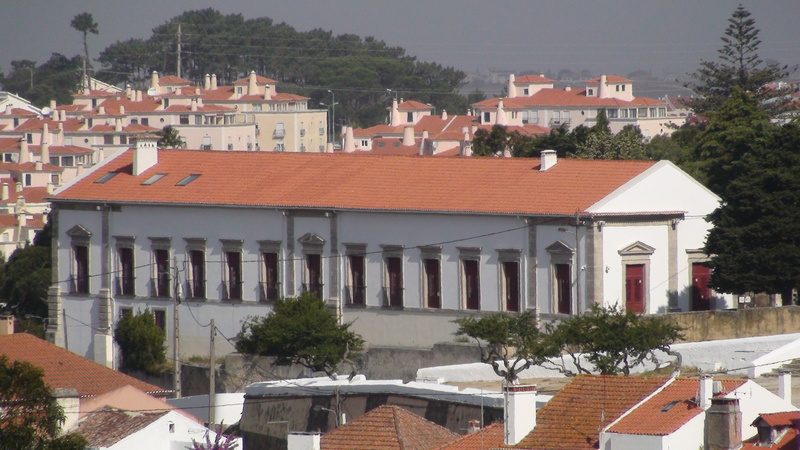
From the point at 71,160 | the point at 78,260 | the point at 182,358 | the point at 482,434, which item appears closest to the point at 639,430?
the point at 482,434

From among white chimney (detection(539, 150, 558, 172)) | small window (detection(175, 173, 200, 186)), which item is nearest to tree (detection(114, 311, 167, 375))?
small window (detection(175, 173, 200, 186))

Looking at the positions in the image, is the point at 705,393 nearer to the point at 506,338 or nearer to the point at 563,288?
the point at 506,338

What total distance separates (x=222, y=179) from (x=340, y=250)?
571cm

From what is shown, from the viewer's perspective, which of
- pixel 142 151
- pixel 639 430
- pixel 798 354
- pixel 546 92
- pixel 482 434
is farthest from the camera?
pixel 546 92

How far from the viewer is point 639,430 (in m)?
28.7

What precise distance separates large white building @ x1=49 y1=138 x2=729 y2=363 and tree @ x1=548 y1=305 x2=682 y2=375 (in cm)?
554

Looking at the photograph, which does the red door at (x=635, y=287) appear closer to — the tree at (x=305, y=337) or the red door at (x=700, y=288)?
the red door at (x=700, y=288)

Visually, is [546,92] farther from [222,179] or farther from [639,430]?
[639,430]

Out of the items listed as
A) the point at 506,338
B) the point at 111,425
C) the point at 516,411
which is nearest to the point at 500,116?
the point at 506,338

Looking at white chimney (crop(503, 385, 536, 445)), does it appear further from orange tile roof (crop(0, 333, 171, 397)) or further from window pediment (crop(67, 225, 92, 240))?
window pediment (crop(67, 225, 92, 240))

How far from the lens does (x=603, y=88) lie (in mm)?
171625

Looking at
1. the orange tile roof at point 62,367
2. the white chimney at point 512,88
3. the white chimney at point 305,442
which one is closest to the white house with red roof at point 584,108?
the white chimney at point 512,88

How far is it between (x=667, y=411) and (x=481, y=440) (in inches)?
129

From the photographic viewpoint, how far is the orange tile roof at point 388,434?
106ft
